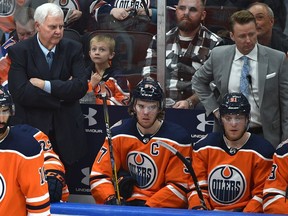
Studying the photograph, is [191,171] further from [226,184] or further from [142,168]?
[142,168]

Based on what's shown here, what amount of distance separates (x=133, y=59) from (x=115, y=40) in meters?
0.19

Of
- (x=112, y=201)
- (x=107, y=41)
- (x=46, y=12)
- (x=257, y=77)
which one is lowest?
(x=112, y=201)

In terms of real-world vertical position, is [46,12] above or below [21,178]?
above

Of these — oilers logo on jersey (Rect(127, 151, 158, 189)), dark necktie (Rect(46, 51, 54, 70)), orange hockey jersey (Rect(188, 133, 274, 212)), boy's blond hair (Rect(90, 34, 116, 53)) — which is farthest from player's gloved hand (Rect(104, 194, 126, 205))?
boy's blond hair (Rect(90, 34, 116, 53))

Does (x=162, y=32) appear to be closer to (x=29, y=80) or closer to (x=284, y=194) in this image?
(x=29, y=80)

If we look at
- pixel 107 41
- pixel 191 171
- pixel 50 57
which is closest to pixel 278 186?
pixel 191 171

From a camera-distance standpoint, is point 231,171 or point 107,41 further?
point 107,41

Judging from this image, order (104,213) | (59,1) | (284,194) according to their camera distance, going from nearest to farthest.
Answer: (104,213), (284,194), (59,1)

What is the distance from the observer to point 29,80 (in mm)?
5590

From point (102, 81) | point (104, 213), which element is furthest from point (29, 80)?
point (104, 213)

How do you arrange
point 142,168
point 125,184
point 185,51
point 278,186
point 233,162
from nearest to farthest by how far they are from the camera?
point 278,186 → point 233,162 → point 125,184 → point 142,168 → point 185,51

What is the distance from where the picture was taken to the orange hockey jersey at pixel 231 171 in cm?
496

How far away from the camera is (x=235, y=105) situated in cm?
494

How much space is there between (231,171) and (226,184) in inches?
3.2
